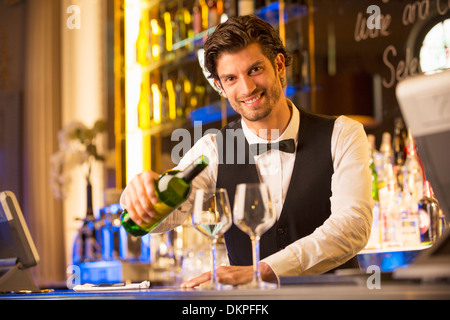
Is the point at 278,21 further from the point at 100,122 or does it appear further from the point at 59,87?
the point at 59,87

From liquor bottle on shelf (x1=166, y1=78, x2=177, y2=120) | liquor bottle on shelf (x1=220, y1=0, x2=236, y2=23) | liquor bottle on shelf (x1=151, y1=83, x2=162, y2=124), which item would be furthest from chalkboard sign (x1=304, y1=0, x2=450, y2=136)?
liquor bottle on shelf (x1=151, y1=83, x2=162, y2=124)

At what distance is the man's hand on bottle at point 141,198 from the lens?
1389 mm

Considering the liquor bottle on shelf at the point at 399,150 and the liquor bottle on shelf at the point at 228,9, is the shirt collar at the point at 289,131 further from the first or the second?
the liquor bottle on shelf at the point at 228,9

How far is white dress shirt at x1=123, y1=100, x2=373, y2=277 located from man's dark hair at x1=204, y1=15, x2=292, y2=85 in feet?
0.84

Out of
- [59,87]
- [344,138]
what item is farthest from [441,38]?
[59,87]

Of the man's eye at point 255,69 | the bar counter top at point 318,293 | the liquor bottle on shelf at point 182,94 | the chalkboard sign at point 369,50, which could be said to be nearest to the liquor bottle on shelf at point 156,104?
the liquor bottle on shelf at point 182,94

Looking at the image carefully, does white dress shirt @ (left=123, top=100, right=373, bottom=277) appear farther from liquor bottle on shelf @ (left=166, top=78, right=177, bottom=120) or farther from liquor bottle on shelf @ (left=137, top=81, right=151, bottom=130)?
liquor bottle on shelf @ (left=137, top=81, right=151, bottom=130)

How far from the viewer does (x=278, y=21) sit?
3445 millimetres

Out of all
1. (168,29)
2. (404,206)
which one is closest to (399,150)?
(404,206)

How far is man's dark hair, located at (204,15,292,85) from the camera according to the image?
1996 mm

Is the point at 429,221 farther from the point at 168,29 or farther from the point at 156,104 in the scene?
the point at 168,29
